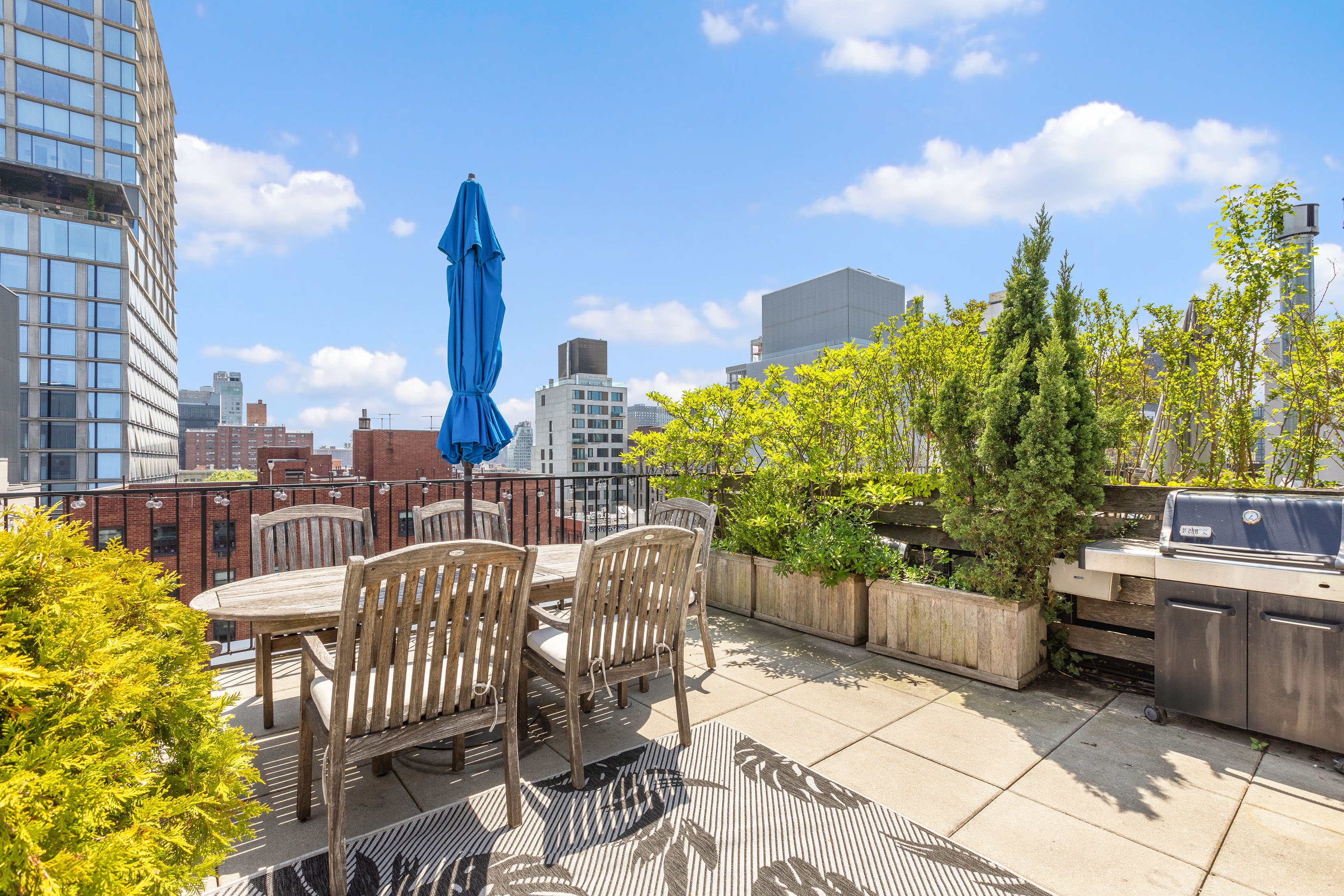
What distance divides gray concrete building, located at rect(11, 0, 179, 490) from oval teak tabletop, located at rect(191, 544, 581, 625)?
4305 cm

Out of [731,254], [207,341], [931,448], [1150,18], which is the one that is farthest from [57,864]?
[207,341]

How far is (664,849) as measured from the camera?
1990 millimetres

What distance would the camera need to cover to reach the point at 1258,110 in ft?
14.0

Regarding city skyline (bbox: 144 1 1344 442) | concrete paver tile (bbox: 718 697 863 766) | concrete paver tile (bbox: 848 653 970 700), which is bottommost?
concrete paver tile (bbox: 718 697 863 766)

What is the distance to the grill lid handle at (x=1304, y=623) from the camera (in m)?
A: 2.41

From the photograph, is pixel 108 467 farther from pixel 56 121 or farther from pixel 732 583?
pixel 732 583

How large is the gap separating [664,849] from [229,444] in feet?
464

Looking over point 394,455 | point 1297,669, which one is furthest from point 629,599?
point 394,455

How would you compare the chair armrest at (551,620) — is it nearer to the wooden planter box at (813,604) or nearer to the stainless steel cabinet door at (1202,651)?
the wooden planter box at (813,604)

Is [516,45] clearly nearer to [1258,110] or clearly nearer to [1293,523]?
[1258,110]

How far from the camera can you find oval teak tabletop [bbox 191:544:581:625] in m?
2.15

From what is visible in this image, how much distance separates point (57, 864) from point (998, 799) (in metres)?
2.65

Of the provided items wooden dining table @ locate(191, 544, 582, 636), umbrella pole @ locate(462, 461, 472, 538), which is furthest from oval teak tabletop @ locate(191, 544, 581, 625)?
umbrella pole @ locate(462, 461, 472, 538)

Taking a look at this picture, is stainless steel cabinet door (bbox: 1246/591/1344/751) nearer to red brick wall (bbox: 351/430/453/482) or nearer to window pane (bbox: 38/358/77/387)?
red brick wall (bbox: 351/430/453/482)
